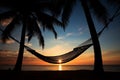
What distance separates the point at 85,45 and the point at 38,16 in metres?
3.53

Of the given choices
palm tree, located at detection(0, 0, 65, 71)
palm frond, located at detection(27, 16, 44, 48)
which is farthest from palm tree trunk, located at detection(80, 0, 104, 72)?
palm frond, located at detection(27, 16, 44, 48)

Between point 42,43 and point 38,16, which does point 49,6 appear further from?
point 42,43

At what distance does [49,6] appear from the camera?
26.9 ft

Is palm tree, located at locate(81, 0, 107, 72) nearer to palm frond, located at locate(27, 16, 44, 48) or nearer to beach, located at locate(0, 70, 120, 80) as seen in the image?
beach, located at locate(0, 70, 120, 80)

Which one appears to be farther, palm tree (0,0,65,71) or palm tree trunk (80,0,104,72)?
palm tree (0,0,65,71)

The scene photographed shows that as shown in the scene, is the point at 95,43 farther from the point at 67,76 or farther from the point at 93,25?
the point at 67,76

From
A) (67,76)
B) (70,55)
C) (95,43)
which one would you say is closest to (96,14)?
(95,43)

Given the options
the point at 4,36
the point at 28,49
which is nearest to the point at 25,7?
the point at 4,36

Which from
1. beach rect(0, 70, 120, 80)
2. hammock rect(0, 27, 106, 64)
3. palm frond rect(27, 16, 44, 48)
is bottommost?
beach rect(0, 70, 120, 80)

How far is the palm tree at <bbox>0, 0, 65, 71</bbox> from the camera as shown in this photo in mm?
7861

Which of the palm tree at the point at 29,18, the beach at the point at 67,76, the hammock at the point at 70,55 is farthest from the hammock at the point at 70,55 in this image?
the palm tree at the point at 29,18

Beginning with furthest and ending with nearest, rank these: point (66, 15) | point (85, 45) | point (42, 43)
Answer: point (42, 43) → point (66, 15) → point (85, 45)

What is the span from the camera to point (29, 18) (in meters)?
8.27

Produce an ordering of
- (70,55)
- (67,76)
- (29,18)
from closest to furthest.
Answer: (67,76) → (70,55) → (29,18)
